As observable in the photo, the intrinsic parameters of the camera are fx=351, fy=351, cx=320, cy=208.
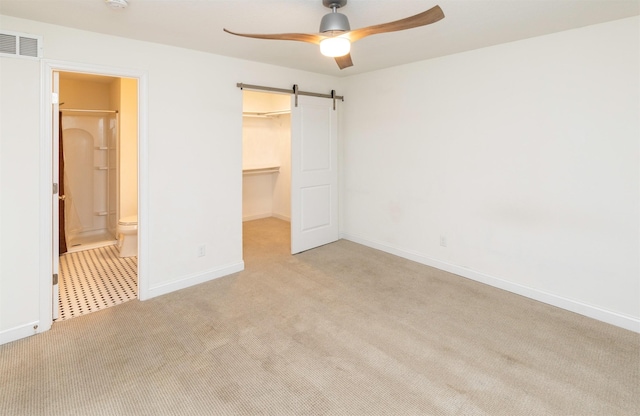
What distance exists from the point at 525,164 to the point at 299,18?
239 cm

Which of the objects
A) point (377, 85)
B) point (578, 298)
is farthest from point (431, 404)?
point (377, 85)

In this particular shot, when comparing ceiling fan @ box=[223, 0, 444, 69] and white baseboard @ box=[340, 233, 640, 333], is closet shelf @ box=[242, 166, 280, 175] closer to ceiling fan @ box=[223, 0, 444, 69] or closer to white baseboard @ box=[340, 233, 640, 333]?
white baseboard @ box=[340, 233, 640, 333]

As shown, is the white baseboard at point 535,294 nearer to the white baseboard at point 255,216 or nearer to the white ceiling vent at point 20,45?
the white baseboard at point 255,216

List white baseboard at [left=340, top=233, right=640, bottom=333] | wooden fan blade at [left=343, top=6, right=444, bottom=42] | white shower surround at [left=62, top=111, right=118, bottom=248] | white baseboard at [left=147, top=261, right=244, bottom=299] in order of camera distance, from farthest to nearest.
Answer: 1. white shower surround at [left=62, top=111, right=118, bottom=248]
2. white baseboard at [left=147, top=261, right=244, bottom=299]
3. white baseboard at [left=340, top=233, right=640, bottom=333]
4. wooden fan blade at [left=343, top=6, right=444, bottom=42]

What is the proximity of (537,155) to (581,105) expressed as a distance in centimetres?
50

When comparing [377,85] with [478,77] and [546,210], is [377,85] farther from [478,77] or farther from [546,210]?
[546,210]

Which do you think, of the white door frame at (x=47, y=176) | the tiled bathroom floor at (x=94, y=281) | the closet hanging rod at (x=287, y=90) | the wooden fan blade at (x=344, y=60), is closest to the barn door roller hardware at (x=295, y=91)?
the closet hanging rod at (x=287, y=90)

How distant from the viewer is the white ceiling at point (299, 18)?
2.30 meters

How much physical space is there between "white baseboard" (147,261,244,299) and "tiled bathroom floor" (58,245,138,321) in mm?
227

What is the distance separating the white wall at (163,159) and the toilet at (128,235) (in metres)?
1.25

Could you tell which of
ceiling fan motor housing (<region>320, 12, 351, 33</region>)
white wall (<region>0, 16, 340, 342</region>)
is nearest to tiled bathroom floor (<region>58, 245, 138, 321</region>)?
white wall (<region>0, 16, 340, 342</region>)

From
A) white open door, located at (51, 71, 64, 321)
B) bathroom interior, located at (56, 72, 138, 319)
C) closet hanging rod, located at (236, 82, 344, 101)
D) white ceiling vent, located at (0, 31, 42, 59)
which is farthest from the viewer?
bathroom interior, located at (56, 72, 138, 319)

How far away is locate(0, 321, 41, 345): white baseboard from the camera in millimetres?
2529

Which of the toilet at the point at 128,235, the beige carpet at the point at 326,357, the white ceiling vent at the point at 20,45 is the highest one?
the white ceiling vent at the point at 20,45
